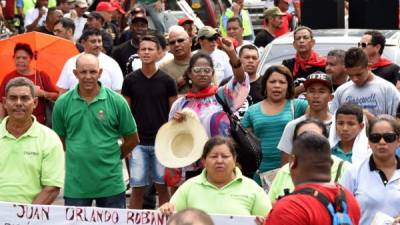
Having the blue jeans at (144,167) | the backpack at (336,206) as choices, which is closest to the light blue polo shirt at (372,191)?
the backpack at (336,206)

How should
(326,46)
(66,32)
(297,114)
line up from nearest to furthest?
(297,114)
(326,46)
(66,32)

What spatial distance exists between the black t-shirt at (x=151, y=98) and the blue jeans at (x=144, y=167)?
0.62 feet

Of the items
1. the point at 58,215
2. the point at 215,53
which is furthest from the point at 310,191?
the point at 215,53

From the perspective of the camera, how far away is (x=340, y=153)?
9.77 m

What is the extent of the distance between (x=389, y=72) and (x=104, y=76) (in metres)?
2.94

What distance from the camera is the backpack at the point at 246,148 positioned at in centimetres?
1042

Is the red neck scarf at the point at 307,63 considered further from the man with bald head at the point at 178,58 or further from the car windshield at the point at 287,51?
the man with bald head at the point at 178,58

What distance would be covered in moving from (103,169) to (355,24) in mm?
9004

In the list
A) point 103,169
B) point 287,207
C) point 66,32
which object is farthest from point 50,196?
point 66,32

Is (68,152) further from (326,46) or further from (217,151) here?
(326,46)

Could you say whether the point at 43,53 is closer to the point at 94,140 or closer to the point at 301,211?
the point at 94,140

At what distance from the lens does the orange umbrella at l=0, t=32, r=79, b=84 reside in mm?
13766

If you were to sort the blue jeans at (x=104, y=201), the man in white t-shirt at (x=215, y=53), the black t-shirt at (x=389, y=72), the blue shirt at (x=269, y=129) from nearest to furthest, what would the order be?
the blue jeans at (x=104, y=201), the blue shirt at (x=269, y=129), the black t-shirt at (x=389, y=72), the man in white t-shirt at (x=215, y=53)

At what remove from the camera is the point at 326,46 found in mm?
14367
